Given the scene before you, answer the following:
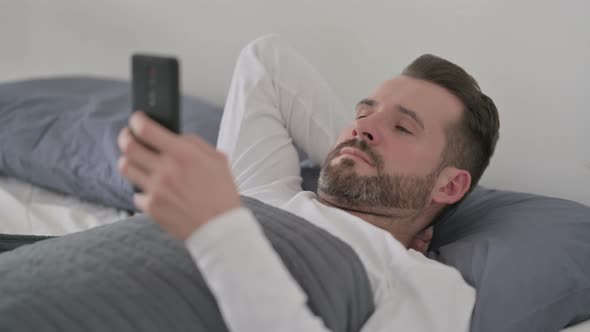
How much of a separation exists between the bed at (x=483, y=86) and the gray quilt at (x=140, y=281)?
23 centimetres

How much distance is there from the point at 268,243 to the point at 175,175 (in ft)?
0.62

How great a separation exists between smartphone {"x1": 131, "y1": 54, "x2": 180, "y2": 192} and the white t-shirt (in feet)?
0.37

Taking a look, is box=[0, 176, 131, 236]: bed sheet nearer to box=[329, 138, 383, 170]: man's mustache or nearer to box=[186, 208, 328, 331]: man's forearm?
box=[329, 138, 383, 170]: man's mustache

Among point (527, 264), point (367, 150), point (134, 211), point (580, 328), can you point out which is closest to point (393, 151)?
point (367, 150)

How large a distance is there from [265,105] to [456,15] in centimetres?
50

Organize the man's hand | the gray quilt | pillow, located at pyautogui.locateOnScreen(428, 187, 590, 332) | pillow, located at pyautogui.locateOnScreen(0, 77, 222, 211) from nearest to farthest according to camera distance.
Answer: the man's hand < the gray quilt < pillow, located at pyautogui.locateOnScreen(428, 187, 590, 332) < pillow, located at pyautogui.locateOnScreen(0, 77, 222, 211)

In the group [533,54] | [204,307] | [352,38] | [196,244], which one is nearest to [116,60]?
[352,38]

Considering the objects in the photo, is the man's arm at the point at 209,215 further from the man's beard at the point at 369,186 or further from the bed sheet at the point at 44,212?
the bed sheet at the point at 44,212

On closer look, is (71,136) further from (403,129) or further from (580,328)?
(580,328)

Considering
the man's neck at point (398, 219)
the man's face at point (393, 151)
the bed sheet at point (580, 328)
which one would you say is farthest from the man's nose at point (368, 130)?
the bed sheet at point (580, 328)

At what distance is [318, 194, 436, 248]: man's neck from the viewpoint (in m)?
1.15

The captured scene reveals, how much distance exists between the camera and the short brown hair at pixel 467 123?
1186 millimetres

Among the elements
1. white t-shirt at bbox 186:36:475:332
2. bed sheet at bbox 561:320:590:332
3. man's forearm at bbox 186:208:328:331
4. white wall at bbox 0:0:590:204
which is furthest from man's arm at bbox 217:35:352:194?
man's forearm at bbox 186:208:328:331

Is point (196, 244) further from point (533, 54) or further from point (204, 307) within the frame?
point (533, 54)
